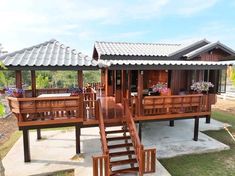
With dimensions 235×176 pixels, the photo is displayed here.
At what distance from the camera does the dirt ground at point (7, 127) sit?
10.8 m

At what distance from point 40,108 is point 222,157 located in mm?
7562

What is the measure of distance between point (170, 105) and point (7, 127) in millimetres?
10950

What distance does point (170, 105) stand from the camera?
842cm

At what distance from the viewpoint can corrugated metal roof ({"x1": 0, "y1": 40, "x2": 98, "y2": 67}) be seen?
6.54 metres

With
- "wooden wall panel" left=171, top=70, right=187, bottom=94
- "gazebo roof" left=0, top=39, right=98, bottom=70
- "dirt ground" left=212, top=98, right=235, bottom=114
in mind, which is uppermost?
"gazebo roof" left=0, top=39, right=98, bottom=70

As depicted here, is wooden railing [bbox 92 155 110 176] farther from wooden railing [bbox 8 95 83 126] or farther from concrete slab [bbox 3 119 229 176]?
wooden railing [bbox 8 95 83 126]

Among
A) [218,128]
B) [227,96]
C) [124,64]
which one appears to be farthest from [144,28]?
[124,64]

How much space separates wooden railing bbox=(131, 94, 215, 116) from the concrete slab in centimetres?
160

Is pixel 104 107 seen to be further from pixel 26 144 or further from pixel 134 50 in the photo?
pixel 134 50

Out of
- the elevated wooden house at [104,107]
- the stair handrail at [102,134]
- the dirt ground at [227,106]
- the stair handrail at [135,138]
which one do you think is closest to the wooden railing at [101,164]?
the elevated wooden house at [104,107]

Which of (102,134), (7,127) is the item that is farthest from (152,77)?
(7,127)

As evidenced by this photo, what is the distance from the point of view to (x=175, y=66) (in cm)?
843

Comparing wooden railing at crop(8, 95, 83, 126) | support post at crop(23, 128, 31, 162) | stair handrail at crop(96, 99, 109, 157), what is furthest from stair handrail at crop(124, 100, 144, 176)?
support post at crop(23, 128, 31, 162)

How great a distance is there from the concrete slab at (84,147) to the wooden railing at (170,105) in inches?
62.9
